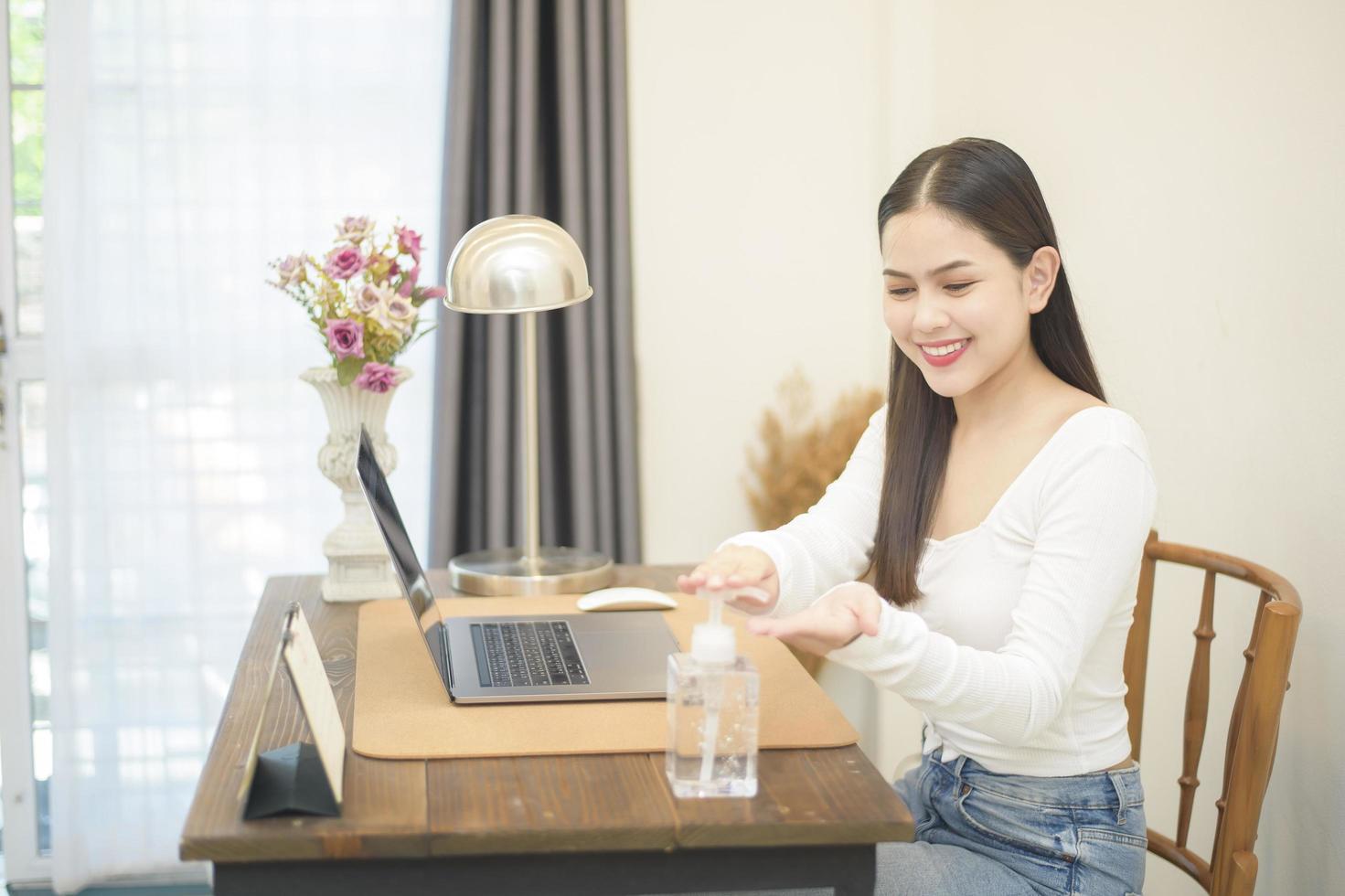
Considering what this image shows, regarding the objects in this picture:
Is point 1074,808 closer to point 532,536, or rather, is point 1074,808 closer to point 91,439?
point 532,536

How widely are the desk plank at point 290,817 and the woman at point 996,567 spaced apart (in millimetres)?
314

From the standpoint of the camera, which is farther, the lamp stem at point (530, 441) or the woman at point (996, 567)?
the lamp stem at point (530, 441)

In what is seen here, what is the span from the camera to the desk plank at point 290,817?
0.96 meters

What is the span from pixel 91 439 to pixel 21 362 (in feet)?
0.84

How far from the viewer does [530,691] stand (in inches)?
50.5

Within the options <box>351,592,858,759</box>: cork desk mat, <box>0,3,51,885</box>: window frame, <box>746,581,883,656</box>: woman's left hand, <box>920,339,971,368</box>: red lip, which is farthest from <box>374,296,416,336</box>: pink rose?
<box>0,3,51,885</box>: window frame

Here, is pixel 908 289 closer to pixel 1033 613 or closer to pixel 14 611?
pixel 1033 613

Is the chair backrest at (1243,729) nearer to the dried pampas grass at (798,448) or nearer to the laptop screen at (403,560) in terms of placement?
the laptop screen at (403,560)

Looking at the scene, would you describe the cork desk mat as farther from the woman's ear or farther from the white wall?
the white wall

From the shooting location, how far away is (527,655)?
1.42 metres

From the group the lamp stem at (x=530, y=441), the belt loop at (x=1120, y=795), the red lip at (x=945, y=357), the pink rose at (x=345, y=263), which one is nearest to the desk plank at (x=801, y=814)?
the belt loop at (x=1120, y=795)

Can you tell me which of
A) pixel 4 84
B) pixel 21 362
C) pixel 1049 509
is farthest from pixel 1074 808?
pixel 4 84

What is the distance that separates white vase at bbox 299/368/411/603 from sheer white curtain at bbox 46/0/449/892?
92 cm

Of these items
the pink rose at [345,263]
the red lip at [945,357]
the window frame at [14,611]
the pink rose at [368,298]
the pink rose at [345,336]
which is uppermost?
the pink rose at [345,263]
